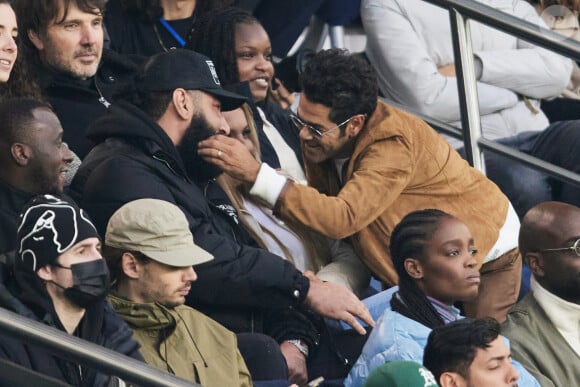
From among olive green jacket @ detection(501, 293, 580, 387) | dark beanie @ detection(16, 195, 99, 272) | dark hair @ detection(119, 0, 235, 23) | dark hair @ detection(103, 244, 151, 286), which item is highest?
dark beanie @ detection(16, 195, 99, 272)

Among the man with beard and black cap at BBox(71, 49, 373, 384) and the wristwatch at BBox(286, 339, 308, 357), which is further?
the wristwatch at BBox(286, 339, 308, 357)

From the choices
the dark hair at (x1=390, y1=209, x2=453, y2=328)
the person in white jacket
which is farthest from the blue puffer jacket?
the person in white jacket

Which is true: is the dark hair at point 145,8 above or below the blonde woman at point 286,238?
above

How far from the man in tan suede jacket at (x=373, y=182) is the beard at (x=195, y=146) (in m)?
0.13

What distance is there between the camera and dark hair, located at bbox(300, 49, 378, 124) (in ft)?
20.9

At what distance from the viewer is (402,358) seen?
554 centimetres

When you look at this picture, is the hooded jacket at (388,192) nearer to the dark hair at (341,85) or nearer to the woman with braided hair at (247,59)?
the dark hair at (341,85)

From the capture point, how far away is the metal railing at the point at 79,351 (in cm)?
448

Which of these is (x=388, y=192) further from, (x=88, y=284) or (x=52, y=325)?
(x=52, y=325)

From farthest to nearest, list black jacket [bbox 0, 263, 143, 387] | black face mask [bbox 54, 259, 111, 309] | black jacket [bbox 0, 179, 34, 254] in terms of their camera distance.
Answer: black jacket [bbox 0, 179, 34, 254], black face mask [bbox 54, 259, 111, 309], black jacket [bbox 0, 263, 143, 387]

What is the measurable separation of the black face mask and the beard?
1.09 metres

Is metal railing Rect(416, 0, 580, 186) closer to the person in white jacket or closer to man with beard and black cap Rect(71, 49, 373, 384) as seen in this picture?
the person in white jacket

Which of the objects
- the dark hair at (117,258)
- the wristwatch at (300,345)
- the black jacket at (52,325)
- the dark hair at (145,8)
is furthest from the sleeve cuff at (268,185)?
the dark hair at (145,8)

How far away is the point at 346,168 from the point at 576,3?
2.09 m
